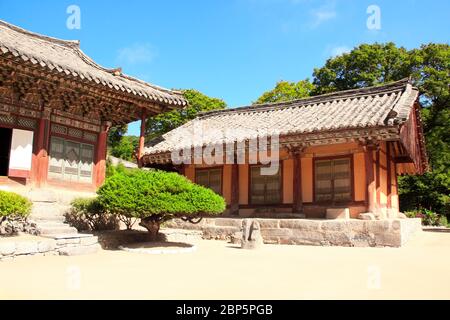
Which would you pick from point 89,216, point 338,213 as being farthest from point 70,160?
point 338,213

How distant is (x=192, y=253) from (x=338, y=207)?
6.17 meters

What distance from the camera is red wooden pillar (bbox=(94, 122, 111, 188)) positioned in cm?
1337

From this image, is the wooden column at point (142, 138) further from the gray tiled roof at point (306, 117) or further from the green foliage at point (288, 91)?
the green foliage at point (288, 91)

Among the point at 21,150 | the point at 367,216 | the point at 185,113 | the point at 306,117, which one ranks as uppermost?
the point at 185,113

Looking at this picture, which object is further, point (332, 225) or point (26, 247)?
point (332, 225)

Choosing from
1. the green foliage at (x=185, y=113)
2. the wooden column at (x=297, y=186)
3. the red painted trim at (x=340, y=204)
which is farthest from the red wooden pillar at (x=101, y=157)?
the green foliage at (x=185, y=113)

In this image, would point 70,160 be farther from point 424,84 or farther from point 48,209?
point 424,84

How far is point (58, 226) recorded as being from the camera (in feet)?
31.3

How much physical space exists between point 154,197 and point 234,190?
21.2ft

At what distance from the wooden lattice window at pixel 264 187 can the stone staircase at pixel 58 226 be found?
6899mm

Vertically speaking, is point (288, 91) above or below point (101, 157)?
above

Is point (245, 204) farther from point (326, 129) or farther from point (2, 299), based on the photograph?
point (2, 299)

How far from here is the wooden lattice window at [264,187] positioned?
14.5m

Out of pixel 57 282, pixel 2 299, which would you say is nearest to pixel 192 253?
pixel 57 282
